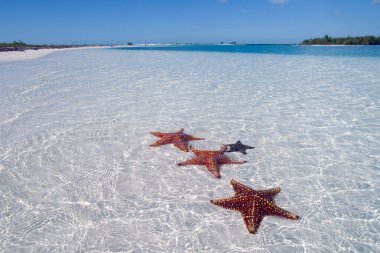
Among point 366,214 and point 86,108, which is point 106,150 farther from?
point 366,214

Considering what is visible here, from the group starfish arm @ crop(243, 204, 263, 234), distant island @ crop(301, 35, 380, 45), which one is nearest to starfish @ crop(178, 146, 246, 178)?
starfish arm @ crop(243, 204, 263, 234)

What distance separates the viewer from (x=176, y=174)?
5.45 metres

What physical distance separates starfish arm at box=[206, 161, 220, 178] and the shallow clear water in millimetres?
140

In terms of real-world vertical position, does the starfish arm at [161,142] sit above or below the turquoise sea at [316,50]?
above

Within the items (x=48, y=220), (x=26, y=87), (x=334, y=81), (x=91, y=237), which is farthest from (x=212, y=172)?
(x=334, y=81)


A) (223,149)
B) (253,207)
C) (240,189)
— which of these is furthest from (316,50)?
(253,207)

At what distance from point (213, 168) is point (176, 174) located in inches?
28.2

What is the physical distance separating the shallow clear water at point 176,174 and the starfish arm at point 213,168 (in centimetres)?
14

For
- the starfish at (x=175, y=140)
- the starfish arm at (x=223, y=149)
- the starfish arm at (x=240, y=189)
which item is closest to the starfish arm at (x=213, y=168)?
the starfish arm at (x=240, y=189)

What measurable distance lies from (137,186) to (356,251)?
342cm

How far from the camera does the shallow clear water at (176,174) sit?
385 cm

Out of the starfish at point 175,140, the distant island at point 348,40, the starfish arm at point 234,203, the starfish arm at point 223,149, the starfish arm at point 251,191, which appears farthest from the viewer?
the distant island at point 348,40

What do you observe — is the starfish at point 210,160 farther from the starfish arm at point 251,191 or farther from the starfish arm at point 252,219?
the starfish arm at point 252,219

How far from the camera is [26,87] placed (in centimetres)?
1309
